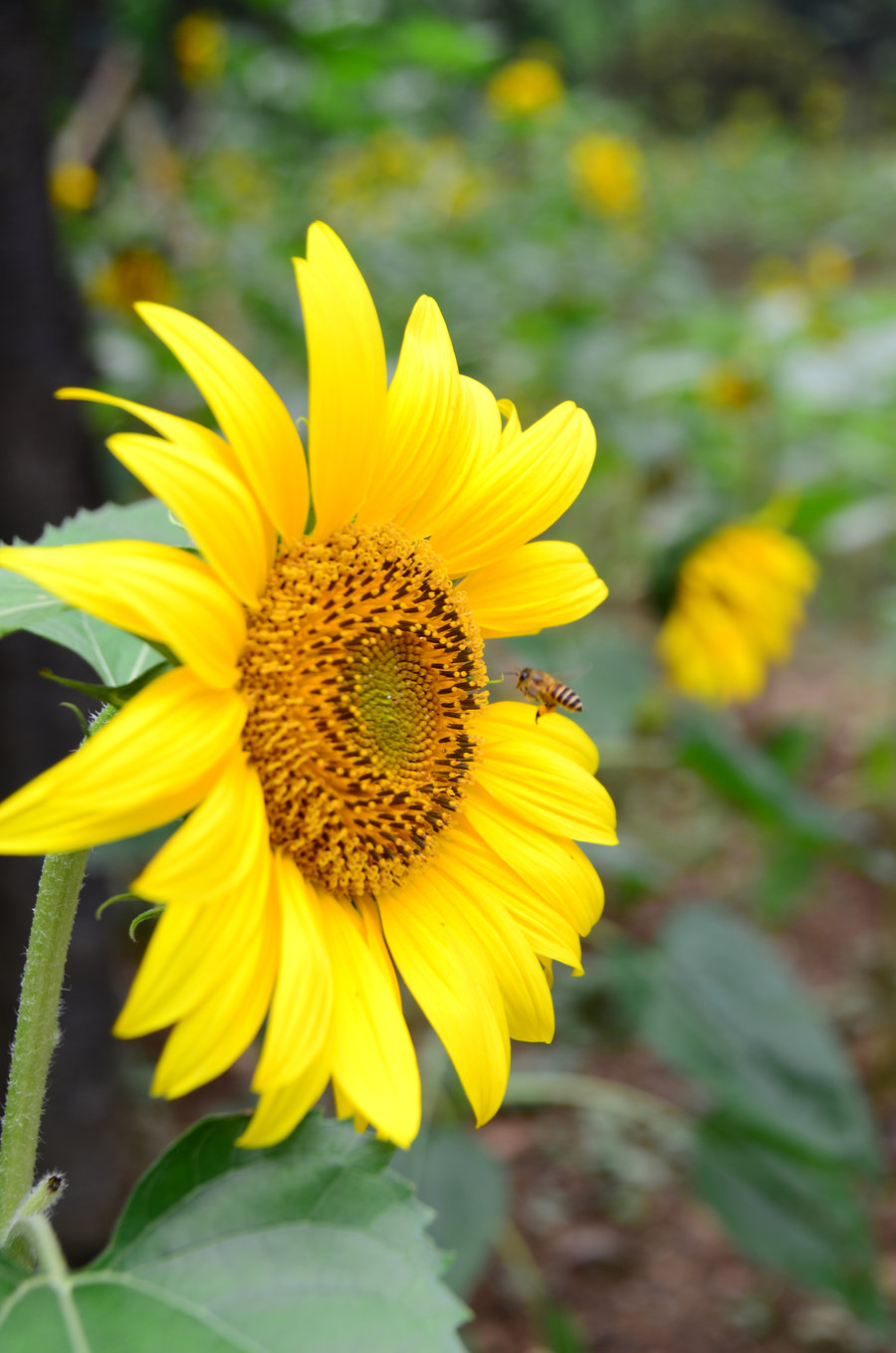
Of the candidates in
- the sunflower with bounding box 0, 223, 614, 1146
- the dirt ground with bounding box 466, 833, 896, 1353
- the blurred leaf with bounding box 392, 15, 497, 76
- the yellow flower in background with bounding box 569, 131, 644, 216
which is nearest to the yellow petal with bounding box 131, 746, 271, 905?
the sunflower with bounding box 0, 223, 614, 1146

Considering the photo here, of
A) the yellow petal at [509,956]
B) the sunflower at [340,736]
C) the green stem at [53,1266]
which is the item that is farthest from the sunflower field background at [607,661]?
the green stem at [53,1266]

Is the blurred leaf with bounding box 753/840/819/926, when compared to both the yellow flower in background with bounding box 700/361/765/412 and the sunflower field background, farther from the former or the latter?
the yellow flower in background with bounding box 700/361/765/412

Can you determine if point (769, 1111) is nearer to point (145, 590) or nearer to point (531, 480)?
point (531, 480)

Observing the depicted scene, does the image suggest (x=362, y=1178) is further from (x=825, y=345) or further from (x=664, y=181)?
(x=664, y=181)

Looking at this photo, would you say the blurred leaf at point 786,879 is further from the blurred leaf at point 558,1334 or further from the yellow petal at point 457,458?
the yellow petal at point 457,458

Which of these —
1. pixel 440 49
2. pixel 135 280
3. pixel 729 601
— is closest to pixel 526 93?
pixel 440 49

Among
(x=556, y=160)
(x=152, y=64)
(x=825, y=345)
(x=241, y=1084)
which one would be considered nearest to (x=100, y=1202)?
(x=241, y=1084)
